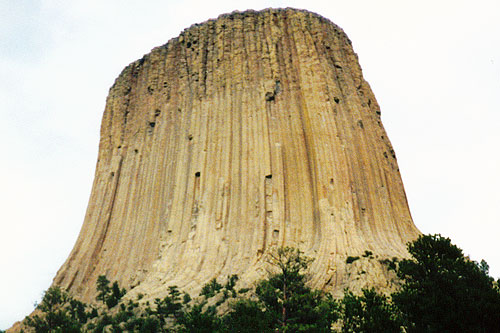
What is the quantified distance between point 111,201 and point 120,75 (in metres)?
11.9

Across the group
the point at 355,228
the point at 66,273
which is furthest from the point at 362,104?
the point at 66,273

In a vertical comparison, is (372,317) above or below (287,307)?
below

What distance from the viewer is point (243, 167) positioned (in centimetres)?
3241

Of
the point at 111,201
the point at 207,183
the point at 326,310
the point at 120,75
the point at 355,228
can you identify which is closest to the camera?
the point at 326,310

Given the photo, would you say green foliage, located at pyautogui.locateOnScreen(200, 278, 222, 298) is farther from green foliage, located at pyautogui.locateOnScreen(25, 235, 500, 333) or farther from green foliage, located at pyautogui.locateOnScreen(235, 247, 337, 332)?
green foliage, located at pyautogui.locateOnScreen(235, 247, 337, 332)

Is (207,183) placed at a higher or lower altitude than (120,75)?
lower

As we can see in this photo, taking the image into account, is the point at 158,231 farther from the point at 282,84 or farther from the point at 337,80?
the point at 337,80

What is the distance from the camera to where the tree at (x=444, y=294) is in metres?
15.7

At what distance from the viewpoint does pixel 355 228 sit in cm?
2911

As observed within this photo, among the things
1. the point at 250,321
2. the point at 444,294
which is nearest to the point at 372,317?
the point at 444,294

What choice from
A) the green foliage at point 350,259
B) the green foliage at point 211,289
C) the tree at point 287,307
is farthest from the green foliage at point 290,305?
the green foliage at point 211,289

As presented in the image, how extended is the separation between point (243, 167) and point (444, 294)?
56.1ft

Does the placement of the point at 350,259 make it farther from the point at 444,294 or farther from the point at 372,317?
the point at 372,317

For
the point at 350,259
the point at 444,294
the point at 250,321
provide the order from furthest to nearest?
the point at 350,259
the point at 250,321
the point at 444,294
